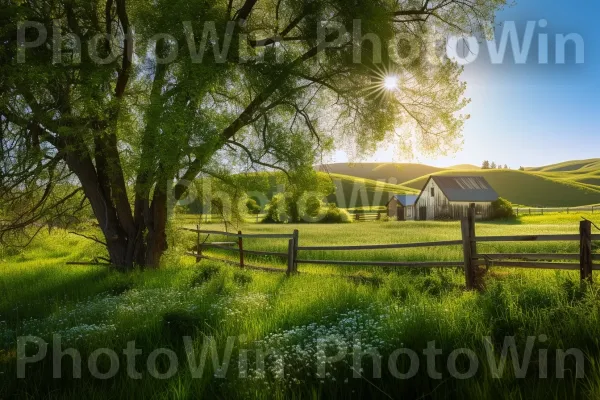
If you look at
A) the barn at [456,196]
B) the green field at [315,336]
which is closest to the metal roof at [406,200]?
the barn at [456,196]

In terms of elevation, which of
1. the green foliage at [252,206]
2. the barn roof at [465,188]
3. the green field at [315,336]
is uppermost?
the barn roof at [465,188]

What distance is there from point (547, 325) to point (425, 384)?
6.28ft

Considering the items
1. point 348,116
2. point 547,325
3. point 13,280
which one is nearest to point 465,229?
point 547,325

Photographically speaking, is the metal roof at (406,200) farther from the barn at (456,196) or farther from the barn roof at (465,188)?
the barn roof at (465,188)

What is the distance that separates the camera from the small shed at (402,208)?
60.5 meters

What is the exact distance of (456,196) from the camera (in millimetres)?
50281

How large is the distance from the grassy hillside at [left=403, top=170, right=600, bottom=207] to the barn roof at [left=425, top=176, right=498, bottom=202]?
135 feet

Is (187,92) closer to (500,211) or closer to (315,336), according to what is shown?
(315,336)

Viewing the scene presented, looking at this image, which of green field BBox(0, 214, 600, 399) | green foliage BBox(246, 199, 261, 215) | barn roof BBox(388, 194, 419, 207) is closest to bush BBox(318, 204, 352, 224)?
green foliage BBox(246, 199, 261, 215)

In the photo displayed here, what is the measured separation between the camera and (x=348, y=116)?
45.6 feet

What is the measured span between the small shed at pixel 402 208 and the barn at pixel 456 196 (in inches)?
202

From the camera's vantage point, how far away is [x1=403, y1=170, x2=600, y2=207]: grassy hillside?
87950 mm

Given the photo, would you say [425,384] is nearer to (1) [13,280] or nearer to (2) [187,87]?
(2) [187,87]

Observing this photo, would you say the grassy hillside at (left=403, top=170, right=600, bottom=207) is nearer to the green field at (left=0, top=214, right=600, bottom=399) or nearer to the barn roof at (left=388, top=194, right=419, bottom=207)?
the barn roof at (left=388, top=194, right=419, bottom=207)
